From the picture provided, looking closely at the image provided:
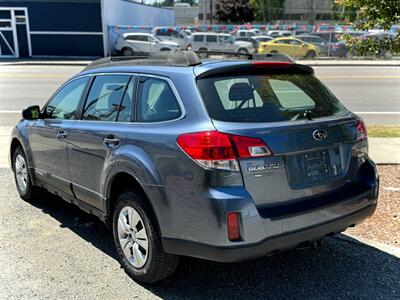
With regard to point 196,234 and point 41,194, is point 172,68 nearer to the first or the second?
point 196,234

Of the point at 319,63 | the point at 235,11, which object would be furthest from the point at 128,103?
the point at 235,11

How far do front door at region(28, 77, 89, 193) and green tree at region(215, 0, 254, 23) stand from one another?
62.0m

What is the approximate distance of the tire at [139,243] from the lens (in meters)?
3.35

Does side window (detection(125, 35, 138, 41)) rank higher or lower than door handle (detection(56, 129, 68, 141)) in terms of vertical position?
higher

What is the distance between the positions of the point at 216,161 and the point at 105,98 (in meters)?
1.58

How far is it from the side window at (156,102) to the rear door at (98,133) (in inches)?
5.5

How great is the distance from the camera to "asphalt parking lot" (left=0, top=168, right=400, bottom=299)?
3465mm

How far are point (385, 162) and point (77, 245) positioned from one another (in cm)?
482

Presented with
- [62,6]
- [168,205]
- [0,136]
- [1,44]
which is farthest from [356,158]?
[1,44]

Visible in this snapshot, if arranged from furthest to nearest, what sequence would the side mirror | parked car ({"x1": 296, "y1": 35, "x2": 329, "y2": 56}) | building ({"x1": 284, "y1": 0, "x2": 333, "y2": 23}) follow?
building ({"x1": 284, "y1": 0, "x2": 333, "y2": 23})
parked car ({"x1": 296, "y1": 35, "x2": 329, "y2": 56})
the side mirror

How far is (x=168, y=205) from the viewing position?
3.14 meters

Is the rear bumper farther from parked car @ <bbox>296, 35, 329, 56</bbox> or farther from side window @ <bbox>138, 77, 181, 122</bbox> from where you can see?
parked car @ <bbox>296, 35, 329, 56</bbox>

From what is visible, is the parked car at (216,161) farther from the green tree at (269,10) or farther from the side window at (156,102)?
the green tree at (269,10)

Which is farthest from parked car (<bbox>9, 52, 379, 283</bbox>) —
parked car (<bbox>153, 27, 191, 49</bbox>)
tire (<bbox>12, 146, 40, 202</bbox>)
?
parked car (<bbox>153, 27, 191, 49</bbox>)
